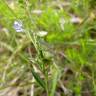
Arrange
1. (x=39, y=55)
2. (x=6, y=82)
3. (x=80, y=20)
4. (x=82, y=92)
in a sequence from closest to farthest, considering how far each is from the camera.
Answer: (x=39, y=55) < (x=82, y=92) < (x=6, y=82) < (x=80, y=20)

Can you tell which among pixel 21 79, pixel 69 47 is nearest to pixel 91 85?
pixel 69 47

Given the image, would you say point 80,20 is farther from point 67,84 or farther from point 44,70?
point 44,70

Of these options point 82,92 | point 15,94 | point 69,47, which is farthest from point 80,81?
point 15,94

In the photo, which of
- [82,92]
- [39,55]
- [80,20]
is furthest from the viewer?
[80,20]

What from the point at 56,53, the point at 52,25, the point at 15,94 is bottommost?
the point at 15,94

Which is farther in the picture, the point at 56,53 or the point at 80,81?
the point at 56,53

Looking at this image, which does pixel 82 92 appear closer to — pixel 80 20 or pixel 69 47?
pixel 69 47

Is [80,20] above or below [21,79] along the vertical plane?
above
